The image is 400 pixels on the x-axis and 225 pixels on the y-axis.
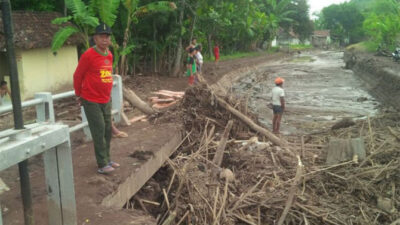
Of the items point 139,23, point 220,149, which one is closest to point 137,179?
point 220,149

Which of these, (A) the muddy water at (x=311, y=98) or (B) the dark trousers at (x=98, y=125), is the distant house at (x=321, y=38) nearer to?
(A) the muddy water at (x=311, y=98)


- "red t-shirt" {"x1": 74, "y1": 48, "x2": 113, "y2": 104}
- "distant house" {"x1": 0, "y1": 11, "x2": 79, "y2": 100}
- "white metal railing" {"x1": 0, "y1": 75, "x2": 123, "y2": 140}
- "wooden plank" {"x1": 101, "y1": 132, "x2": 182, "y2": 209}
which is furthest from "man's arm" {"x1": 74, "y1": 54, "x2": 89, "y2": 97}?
"distant house" {"x1": 0, "y1": 11, "x2": 79, "y2": 100}

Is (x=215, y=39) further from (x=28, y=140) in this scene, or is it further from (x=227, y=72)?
(x=28, y=140)

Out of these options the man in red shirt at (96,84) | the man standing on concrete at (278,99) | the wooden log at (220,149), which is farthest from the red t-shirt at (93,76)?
the man standing on concrete at (278,99)

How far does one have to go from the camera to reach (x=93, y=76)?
190 inches

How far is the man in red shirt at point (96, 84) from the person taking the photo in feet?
15.6

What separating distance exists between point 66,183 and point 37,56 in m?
13.7

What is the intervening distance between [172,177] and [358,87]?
1907 cm

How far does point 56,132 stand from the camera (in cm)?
283

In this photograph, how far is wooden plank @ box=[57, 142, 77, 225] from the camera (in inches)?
120

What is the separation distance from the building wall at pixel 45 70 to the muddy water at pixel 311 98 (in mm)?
7651

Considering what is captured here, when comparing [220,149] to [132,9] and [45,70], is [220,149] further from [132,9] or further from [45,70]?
[45,70]

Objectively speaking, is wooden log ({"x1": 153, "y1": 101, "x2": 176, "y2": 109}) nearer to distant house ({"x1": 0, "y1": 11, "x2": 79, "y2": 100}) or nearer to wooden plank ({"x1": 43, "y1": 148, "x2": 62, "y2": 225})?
distant house ({"x1": 0, "y1": 11, "x2": 79, "y2": 100})

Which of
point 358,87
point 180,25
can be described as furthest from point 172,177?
point 358,87
